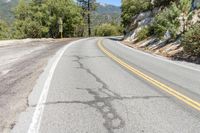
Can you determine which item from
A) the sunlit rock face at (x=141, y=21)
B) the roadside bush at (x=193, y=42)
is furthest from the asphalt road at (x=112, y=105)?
the sunlit rock face at (x=141, y=21)

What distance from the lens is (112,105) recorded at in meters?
8.64

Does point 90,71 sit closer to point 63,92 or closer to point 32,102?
point 63,92

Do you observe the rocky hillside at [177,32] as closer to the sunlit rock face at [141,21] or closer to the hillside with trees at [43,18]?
the sunlit rock face at [141,21]

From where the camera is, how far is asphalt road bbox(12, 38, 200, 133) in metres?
6.94

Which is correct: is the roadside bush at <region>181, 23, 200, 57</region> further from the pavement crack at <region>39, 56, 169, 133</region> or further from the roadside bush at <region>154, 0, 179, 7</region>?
the roadside bush at <region>154, 0, 179, 7</region>

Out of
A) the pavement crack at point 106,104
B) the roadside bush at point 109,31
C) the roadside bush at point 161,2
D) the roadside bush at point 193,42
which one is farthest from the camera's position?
the roadside bush at point 109,31

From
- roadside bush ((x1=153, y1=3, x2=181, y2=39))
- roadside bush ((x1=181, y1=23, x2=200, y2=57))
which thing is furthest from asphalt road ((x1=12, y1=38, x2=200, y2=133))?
roadside bush ((x1=153, y1=3, x2=181, y2=39))

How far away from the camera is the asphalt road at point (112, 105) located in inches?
273

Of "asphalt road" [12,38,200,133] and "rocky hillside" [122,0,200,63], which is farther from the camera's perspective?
"rocky hillside" [122,0,200,63]

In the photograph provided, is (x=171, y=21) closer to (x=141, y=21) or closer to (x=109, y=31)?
(x=141, y=21)

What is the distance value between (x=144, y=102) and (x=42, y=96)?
2862 mm

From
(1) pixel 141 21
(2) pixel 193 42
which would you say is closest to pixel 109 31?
(1) pixel 141 21

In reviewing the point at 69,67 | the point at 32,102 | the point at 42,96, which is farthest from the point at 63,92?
the point at 69,67

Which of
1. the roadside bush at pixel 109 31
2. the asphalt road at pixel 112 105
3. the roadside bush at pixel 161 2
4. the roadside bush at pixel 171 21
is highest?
the roadside bush at pixel 161 2
